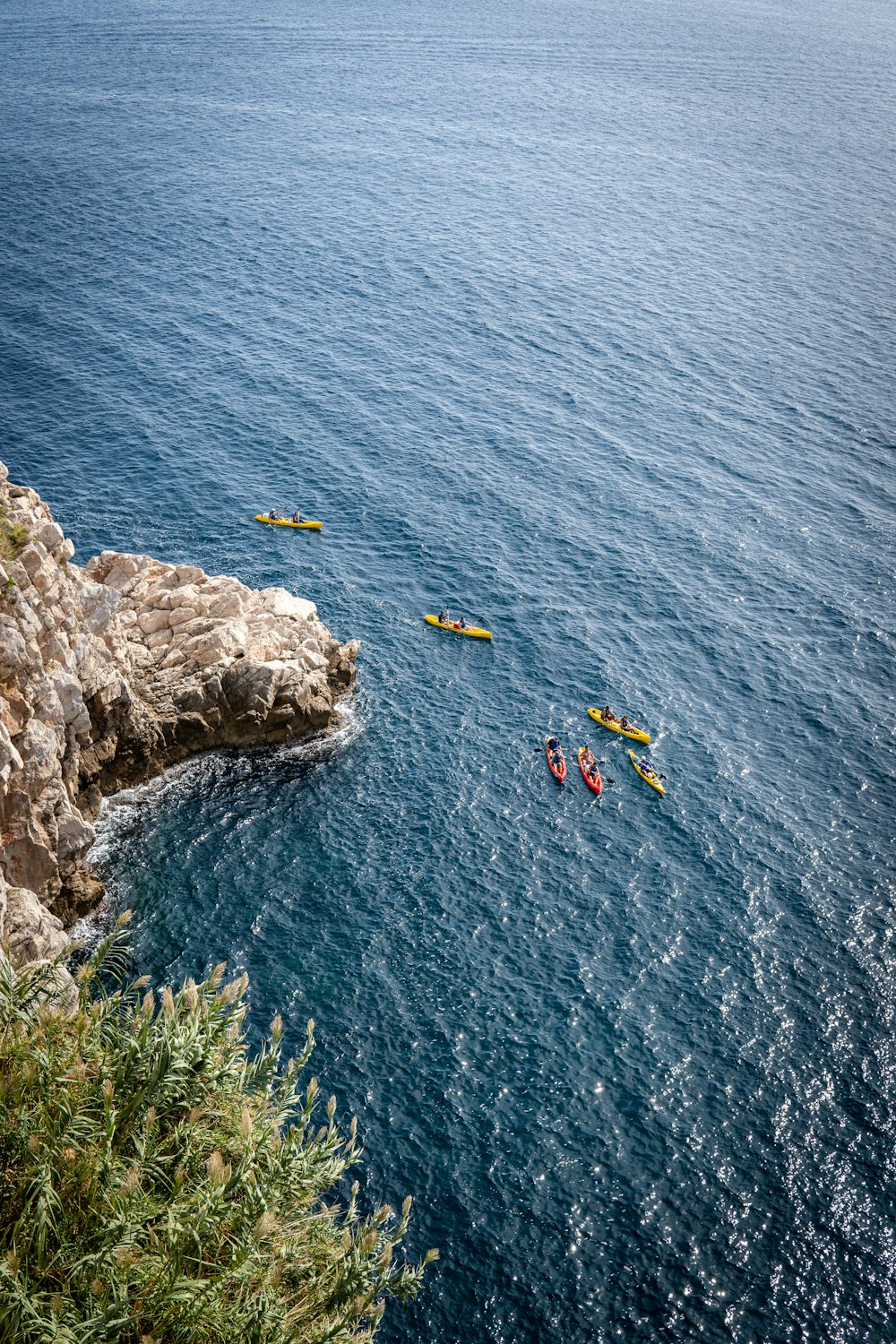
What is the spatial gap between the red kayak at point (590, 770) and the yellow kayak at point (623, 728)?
3440 millimetres

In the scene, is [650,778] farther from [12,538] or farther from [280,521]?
[12,538]

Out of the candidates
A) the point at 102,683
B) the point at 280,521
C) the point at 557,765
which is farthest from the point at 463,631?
the point at 102,683

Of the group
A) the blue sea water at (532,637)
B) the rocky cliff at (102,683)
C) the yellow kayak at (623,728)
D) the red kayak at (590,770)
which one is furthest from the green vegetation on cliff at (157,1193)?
the yellow kayak at (623,728)

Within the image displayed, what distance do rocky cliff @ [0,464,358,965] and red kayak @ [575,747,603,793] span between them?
17498 mm

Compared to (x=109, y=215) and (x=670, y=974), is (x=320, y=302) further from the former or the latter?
(x=670, y=974)

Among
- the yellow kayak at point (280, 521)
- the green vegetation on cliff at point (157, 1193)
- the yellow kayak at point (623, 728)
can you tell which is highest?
the green vegetation on cliff at point (157, 1193)

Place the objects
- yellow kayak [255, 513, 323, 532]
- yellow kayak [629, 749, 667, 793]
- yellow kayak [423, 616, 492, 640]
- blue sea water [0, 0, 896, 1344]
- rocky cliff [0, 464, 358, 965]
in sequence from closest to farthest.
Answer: blue sea water [0, 0, 896, 1344] < rocky cliff [0, 464, 358, 965] < yellow kayak [629, 749, 667, 793] < yellow kayak [423, 616, 492, 640] < yellow kayak [255, 513, 323, 532]

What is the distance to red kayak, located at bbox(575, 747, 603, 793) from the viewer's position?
68688 millimetres

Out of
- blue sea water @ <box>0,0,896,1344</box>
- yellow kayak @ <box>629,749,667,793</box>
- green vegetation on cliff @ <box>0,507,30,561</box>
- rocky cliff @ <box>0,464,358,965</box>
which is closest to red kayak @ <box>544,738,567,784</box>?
blue sea water @ <box>0,0,896,1344</box>

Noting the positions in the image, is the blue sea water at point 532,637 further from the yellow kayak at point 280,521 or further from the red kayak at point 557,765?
the red kayak at point 557,765

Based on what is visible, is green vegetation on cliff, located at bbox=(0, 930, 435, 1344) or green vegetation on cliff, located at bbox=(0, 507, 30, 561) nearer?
green vegetation on cliff, located at bbox=(0, 930, 435, 1344)

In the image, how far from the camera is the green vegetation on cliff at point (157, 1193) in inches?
949

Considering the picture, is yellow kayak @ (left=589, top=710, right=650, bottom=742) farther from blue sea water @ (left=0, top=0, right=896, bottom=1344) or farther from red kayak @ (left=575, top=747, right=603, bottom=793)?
red kayak @ (left=575, top=747, right=603, bottom=793)

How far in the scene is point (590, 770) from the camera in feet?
227
